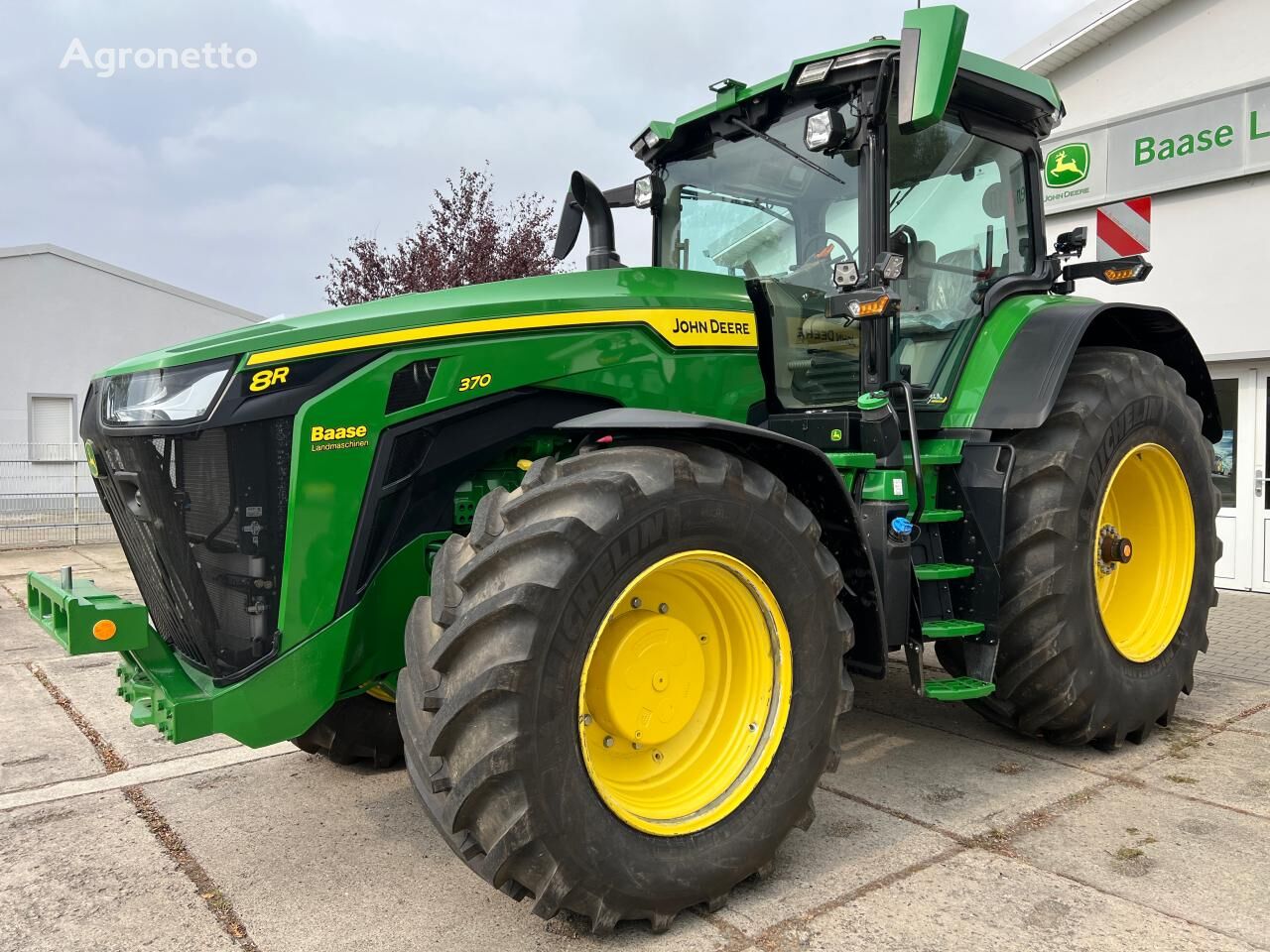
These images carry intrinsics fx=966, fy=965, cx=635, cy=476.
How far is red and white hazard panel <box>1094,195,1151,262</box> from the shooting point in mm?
5871

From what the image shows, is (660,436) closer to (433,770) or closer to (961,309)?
(433,770)

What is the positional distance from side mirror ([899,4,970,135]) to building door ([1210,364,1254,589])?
19.6 feet

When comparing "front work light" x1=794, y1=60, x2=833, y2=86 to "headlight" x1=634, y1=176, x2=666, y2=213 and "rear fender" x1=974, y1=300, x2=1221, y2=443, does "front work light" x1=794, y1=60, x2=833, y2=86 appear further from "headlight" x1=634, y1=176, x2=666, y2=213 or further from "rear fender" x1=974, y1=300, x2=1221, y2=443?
"rear fender" x1=974, y1=300, x2=1221, y2=443

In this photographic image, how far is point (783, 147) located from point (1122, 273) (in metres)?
1.67

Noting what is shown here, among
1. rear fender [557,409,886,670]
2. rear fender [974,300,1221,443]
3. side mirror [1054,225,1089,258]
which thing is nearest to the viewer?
rear fender [557,409,886,670]

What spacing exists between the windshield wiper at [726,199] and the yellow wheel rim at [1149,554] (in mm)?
1836

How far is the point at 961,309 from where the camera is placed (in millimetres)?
4000

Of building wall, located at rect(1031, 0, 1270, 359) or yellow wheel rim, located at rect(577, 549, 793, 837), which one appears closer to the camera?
yellow wheel rim, located at rect(577, 549, 793, 837)

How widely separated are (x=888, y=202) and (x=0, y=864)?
372 centimetres

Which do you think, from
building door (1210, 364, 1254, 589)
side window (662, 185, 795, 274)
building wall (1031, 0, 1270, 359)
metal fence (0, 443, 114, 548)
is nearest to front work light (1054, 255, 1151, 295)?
side window (662, 185, 795, 274)

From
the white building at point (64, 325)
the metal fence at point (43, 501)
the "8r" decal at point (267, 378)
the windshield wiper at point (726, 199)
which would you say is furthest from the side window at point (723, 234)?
the white building at point (64, 325)

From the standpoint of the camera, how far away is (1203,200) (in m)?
7.68

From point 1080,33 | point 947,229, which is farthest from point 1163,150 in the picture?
point 947,229

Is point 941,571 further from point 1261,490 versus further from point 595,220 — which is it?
point 1261,490
